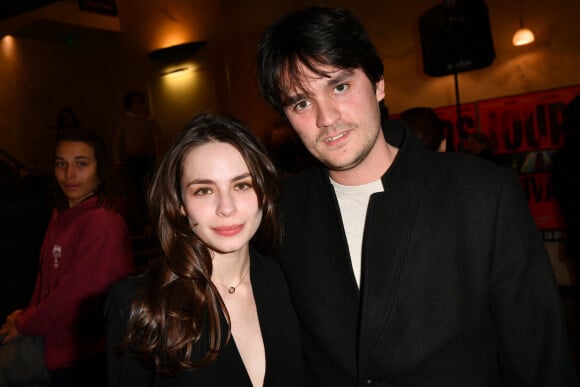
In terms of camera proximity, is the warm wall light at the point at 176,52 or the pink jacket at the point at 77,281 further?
the warm wall light at the point at 176,52

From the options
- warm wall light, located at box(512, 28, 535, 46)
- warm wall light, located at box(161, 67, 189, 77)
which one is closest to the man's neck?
warm wall light, located at box(512, 28, 535, 46)

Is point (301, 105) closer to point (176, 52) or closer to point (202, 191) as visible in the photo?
point (202, 191)

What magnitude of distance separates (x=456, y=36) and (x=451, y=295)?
4.19 meters

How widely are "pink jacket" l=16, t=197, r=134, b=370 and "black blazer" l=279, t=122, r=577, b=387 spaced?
4.54ft

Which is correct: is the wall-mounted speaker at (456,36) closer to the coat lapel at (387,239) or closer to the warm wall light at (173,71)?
the coat lapel at (387,239)

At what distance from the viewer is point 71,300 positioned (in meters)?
2.38

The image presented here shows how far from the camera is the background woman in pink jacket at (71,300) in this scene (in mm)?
2375

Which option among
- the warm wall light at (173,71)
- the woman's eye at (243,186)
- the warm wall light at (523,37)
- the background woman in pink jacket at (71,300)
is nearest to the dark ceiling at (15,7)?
the background woman in pink jacket at (71,300)

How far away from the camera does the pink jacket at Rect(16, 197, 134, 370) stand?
238 cm

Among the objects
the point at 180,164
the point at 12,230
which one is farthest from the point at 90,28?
the point at 180,164

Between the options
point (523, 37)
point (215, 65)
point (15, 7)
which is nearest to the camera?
point (15, 7)

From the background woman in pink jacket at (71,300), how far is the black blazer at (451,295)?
4.60 feet

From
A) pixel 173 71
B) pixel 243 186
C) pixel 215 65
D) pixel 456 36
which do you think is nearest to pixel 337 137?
pixel 243 186

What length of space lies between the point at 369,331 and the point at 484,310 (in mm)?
377
